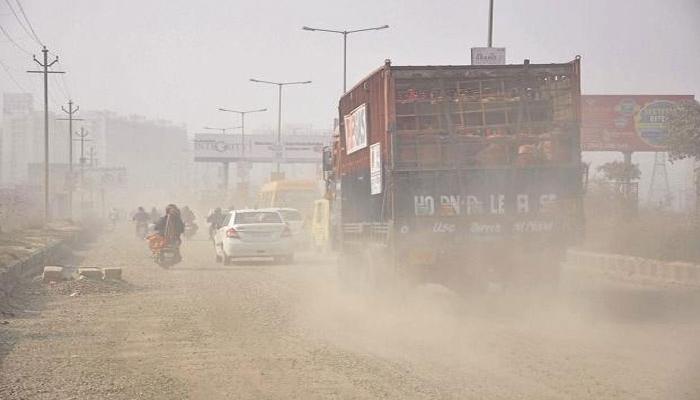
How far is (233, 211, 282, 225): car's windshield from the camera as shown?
2453 cm

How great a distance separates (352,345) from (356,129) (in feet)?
18.8

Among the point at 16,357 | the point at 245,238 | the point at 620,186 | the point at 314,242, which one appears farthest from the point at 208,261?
the point at 16,357

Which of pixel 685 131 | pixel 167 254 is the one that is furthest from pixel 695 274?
pixel 685 131

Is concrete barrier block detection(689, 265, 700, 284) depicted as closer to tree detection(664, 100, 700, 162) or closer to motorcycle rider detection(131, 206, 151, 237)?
tree detection(664, 100, 700, 162)

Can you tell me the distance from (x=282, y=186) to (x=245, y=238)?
1361 centimetres

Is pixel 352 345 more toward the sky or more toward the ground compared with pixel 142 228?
more toward the ground

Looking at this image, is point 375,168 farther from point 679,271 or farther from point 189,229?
point 189,229

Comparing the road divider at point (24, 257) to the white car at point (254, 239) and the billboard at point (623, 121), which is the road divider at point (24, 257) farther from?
the billboard at point (623, 121)

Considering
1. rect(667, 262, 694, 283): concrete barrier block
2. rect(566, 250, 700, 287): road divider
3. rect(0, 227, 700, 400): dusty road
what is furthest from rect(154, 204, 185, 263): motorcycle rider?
rect(667, 262, 694, 283): concrete barrier block

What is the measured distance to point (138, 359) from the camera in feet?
29.8

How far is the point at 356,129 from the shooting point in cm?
1475

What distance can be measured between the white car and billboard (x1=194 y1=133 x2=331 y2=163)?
62493mm

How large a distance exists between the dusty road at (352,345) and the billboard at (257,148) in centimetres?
7337

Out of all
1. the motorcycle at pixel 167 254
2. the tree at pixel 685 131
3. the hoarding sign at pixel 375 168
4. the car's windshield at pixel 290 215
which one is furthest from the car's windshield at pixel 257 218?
the tree at pixel 685 131
